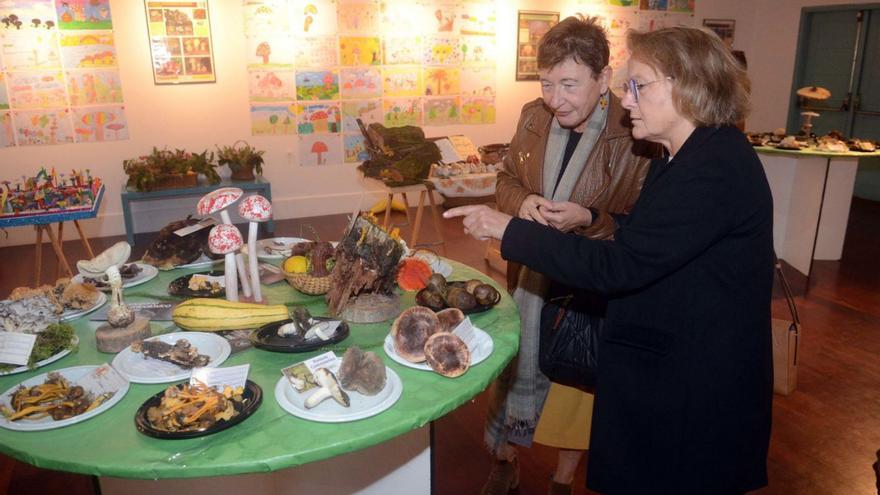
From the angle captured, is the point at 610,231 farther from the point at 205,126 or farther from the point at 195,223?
the point at 205,126

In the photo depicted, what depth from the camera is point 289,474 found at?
74.7 inches

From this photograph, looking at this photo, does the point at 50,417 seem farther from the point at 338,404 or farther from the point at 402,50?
the point at 402,50

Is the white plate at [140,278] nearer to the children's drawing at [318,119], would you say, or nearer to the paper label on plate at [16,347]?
the paper label on plate at [16,347]

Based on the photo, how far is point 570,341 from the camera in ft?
7.00

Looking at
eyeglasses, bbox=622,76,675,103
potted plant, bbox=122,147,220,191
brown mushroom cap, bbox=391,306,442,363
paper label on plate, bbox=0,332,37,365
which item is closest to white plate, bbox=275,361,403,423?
brown mushroom cap, bbox=391,306,442,363

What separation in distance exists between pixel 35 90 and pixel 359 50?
3.03m

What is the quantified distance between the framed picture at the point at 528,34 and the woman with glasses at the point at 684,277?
242 inches

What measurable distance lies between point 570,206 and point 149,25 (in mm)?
5266

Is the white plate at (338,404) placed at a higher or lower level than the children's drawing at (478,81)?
lower

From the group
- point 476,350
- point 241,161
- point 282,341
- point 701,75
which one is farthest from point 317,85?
point 701,75

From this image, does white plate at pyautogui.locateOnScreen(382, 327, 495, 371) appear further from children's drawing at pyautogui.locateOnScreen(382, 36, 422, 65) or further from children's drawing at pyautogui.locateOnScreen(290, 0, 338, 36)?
children's drawing at pyautogui.locateOnScreen(382, 36, 422, 65)

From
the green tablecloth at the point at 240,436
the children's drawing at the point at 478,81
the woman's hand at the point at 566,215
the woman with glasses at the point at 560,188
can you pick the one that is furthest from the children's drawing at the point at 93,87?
the woman's hand at the point at 566,215

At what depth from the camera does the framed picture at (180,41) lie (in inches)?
230

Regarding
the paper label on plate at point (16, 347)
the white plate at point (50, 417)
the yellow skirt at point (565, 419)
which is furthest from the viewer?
the yellow skirt at point (565, 419)
